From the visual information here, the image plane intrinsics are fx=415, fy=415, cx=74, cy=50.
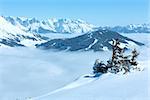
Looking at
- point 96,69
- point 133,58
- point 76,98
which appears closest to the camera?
point 76,98

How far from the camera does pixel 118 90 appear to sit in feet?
111

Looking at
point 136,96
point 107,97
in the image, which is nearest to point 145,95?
point 136,96

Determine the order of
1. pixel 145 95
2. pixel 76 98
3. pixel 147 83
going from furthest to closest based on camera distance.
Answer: pixel 147 83, pixel 76 98, pixel 145 95

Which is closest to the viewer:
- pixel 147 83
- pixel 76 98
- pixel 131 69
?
pixel 76 98

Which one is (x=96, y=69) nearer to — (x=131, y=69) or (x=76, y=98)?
(x=131, y=69)

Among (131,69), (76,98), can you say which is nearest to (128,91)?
(76,98)

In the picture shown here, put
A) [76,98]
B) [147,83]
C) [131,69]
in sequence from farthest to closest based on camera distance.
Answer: [131,69] < [147,83] < [76,98]

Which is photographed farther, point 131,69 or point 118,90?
point 131,69

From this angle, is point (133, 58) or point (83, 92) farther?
point (133, 58)

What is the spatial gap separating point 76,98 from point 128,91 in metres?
4.14

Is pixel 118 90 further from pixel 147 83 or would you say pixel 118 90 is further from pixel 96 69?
pixel 96 69

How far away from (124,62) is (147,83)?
802 inches

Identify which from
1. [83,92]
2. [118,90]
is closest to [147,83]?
[118,90]

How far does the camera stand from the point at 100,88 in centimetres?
3712
